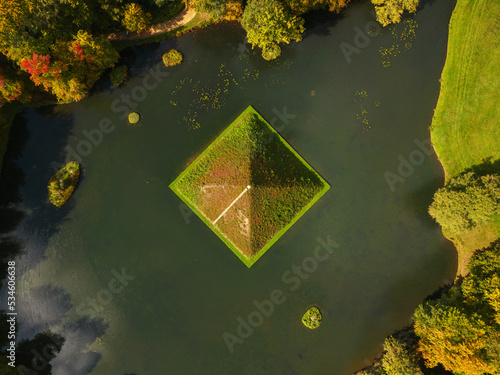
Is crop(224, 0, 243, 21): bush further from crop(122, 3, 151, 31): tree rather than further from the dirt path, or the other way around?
crop(122, 3, 151, 31): tree

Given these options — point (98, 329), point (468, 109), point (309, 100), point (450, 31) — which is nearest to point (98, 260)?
point (98, 329)

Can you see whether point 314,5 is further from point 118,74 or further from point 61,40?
point 61,40

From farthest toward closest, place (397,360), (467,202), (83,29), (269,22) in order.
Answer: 1. (83,29)
2. (397,360)
3. (269,22)
4. (467,202)

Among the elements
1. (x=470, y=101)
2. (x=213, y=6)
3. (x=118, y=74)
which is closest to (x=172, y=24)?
(x=213, y=6)

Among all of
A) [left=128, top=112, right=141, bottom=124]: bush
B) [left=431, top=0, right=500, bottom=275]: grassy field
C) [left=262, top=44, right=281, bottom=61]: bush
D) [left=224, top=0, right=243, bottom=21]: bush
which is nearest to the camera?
[left=224, top=0, right=243, bottom=21]: bush

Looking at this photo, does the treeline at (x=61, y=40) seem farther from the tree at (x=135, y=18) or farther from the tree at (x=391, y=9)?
the tree at (x=391, y=9)

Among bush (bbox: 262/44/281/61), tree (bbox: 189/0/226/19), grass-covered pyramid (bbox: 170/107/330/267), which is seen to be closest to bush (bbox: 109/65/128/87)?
tree (bbox: 189/0/226/19)

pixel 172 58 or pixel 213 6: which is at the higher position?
pixel 213 6
